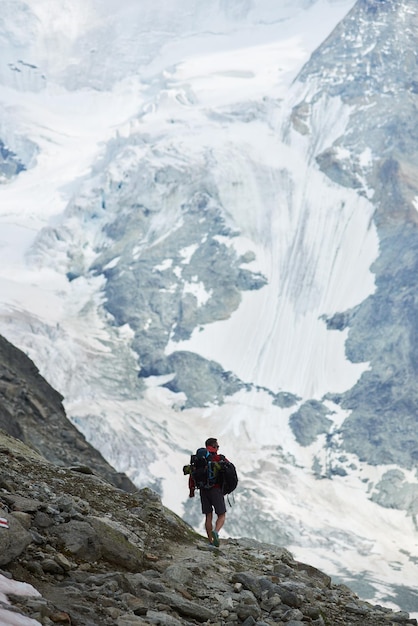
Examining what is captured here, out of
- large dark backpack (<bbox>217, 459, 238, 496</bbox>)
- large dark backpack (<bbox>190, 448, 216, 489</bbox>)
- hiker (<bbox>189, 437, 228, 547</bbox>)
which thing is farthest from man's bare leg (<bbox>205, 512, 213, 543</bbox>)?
large dark backpack (<bbox>190, 448, 216, 489</bbox>)

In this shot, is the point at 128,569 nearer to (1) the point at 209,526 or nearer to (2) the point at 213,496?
(2) the point at 213,496

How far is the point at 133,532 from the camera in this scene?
57.9 feet

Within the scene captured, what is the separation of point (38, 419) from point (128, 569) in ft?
113

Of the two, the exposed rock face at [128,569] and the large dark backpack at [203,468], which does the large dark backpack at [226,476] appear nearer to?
the large dark backpack at [203,468]

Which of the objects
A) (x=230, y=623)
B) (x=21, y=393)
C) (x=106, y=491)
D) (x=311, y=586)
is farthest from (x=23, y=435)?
(x=230, y=623)

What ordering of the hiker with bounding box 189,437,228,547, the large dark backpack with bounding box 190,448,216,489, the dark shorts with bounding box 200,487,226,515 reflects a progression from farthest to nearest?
the dark shorts with bounding box 200,487,226,515 < the hiker with bounding box 189,437,228,547 < the large dark backpack with bounding box 190,448,216,489

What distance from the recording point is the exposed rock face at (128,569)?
13.2 m

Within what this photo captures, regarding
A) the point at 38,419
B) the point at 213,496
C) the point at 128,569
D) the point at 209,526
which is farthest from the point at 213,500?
the point at 38,419

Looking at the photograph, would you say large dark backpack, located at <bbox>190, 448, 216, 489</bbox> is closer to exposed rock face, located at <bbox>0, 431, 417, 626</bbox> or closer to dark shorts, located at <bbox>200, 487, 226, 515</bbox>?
dark shorts, located at <bbox>200, 487, 226, 515</bbox>

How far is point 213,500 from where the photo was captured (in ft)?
65.5

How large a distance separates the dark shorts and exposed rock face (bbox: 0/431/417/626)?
2.14 feet

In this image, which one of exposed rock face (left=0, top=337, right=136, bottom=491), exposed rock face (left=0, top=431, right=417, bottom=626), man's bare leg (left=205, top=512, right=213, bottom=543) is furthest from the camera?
exposed rock face (left=0, top=337, right=136, bottom=491)

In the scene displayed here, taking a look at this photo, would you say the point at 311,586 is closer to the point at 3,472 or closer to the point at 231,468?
the point at 231,468

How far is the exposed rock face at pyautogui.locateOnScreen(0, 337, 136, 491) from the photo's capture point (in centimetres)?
4375
